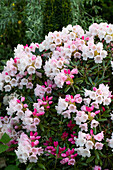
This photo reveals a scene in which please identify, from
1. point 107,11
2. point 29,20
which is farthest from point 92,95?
point 107,11

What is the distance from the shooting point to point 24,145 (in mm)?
1949

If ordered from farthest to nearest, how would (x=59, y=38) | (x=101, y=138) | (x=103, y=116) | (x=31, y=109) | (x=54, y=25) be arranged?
(x=54, y=25) < (x=59, y=38) < (x=31, y=109) < (x=103, y=116) < (x=101, y=138)

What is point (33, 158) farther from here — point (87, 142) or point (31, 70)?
point (31, 70)

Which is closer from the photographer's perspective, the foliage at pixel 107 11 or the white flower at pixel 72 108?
the white flower at pixel 72 108

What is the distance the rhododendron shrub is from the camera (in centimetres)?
199

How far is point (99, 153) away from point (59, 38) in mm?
1093

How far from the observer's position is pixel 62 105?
2.00 metres

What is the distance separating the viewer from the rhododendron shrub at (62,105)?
78.2 inches

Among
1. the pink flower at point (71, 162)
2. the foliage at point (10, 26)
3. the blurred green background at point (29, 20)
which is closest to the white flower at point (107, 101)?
the pink flower at point (71, 162)

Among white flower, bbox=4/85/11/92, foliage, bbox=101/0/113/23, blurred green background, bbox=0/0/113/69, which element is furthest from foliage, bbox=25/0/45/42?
white flower, bbox=4/85/11/92

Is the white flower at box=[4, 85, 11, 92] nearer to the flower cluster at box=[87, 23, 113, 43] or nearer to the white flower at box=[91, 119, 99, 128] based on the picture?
the white flower at box=[91, 119, 99, 128]

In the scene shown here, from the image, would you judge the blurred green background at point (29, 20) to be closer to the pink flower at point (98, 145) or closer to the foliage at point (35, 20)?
the foliage at point (35, 20)

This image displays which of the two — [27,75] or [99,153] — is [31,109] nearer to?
[27,75]

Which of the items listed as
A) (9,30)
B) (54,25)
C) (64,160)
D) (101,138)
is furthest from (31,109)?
(9,30)
